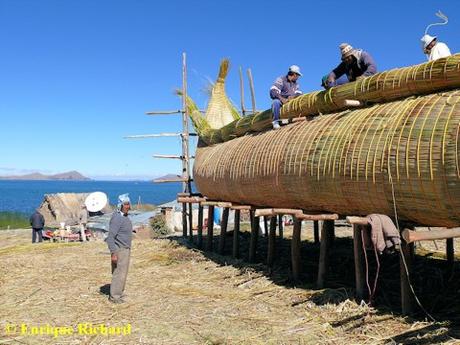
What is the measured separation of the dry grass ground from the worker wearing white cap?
3.87 m

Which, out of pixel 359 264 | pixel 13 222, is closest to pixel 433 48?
pixel 359 264

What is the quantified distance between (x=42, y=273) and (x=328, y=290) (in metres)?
7.23

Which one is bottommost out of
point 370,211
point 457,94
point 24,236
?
point 24,236

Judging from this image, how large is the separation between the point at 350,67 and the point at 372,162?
2.63 metres

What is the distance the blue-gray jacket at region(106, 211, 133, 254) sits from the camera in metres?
8.51

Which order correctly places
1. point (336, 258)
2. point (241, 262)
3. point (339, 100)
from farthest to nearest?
point (241, 262) → point (336, 258) → point (339, 100)

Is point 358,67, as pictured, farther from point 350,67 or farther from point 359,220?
point 359,220

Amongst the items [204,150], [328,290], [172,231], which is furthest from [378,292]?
[172,231]

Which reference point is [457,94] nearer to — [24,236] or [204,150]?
[204,150]

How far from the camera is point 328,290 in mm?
8117

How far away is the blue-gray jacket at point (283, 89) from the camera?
10.5m

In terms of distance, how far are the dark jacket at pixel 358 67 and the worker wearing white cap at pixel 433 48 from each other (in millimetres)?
851

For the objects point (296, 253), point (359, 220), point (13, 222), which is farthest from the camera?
point (13, 222)

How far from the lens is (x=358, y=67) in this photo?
8516 mm
